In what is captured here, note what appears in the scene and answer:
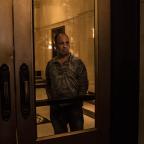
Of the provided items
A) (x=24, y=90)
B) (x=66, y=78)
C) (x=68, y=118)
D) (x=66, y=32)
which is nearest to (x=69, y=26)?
(x=66, y=32)

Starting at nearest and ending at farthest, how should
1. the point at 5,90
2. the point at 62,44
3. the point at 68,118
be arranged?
the point at 5,90
the point at 62,44
the point at 68,118

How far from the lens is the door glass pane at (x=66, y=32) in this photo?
1410mm

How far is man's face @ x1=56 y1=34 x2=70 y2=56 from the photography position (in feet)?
4.81

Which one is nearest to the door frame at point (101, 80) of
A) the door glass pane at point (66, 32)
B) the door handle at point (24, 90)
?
the door glass pane at point (66, 32)

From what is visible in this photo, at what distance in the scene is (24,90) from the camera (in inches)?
54.1

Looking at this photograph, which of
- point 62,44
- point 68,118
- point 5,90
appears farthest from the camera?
point 68,118

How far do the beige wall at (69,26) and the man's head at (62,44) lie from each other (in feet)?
0.10

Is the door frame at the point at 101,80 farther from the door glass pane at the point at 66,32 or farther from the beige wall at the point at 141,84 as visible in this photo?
the beige wall at the point at 141,84

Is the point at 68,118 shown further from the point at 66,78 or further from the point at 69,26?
the point at 69,26

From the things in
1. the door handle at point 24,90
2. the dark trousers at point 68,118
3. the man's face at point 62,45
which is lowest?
the dark trousers at point 68,118

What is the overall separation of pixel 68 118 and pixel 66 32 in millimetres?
539

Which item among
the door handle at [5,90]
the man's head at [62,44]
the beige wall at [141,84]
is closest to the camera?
the door handle at [5,90]

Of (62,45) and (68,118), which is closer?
(62,45)

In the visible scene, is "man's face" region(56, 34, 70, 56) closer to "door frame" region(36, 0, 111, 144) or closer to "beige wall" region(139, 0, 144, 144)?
"door frame" region(36, 0, 111, 144)
